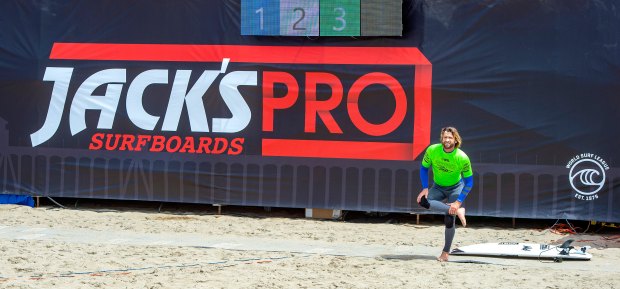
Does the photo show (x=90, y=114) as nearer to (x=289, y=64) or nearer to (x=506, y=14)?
(x=289, y=64)

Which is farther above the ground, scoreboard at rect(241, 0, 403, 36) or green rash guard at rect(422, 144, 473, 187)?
scoreboard at rect(241, 0, 403, 36)

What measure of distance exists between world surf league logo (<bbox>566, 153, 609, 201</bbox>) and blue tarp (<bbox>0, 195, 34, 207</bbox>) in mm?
7880

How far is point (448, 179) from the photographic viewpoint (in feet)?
30.5

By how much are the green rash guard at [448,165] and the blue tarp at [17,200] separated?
660 centimetres

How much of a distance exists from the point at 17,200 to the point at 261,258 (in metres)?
5.41

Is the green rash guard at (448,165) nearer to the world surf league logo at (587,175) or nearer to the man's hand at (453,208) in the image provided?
the man's hand at (453,208)

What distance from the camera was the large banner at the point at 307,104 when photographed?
37.5 ft

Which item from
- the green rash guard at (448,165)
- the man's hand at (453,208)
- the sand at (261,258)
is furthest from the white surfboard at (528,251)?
the green rash guard at (448,165)

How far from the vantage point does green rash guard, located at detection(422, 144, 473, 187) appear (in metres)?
9.20

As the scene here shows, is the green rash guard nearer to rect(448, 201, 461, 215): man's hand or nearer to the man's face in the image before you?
the man's face

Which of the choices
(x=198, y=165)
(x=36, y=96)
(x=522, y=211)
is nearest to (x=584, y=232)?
(x=522, y=211)

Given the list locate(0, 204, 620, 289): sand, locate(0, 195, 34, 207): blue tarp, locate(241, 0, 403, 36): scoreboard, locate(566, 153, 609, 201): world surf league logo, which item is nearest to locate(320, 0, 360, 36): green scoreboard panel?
locate(241, 0, 403, 36): scoreboard

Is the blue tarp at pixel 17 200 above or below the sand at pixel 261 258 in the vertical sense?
above

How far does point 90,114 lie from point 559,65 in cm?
673
